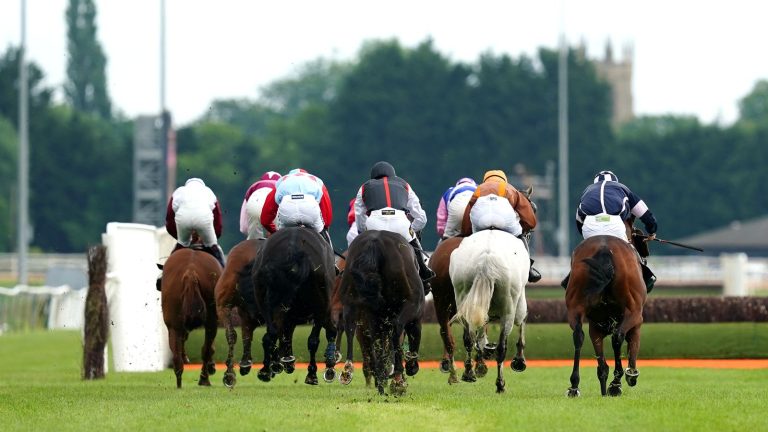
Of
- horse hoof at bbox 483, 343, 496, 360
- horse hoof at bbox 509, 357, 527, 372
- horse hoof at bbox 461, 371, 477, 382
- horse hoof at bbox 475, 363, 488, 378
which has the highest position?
horse hoof at bbox 483, 343, 496, 360

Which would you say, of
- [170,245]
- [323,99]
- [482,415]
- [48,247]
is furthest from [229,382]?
[323,99]

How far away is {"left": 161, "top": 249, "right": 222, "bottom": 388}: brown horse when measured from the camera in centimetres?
1709

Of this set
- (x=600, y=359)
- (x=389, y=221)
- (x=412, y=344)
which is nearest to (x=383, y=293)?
(x=412, y=344)

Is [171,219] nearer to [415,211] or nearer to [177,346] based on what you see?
[177,346]

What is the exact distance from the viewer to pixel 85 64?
109 m

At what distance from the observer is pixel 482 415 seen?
13.3 meters

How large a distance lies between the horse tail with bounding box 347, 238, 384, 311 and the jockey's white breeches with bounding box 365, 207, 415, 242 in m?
0.86

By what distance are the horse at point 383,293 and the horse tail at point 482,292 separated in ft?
1.67

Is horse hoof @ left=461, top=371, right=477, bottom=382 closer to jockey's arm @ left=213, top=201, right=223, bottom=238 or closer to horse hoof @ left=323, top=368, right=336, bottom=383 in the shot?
horse hoof @ left=323, top=368, right=336, bottom=383

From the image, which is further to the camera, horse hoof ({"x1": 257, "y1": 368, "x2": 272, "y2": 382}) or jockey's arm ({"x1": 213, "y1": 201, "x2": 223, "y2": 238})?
jockey's arm ({"x1": 213, "y1": 201, "x2": 223, "y2": 238})

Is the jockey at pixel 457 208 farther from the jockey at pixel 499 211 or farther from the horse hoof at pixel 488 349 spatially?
the horse hoof at pixel 488 349

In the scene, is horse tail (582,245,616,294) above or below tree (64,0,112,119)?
below

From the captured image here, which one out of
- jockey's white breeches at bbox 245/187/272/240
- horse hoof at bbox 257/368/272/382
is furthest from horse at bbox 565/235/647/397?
jockey's white breeches at bbox 245/187/272/240

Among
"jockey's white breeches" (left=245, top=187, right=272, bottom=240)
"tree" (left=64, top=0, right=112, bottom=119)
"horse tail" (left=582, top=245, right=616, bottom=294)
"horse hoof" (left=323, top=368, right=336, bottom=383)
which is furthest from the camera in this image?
"tree" (left=64, top=0, right=112, bottom=119)
